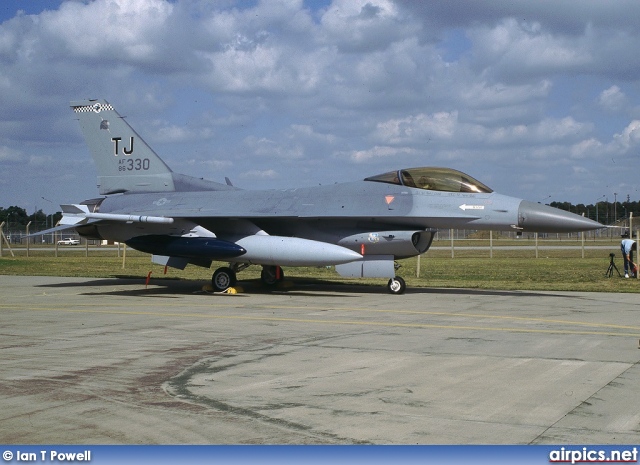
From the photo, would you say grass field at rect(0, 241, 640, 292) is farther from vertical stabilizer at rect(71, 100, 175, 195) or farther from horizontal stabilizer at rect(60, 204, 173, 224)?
horizontal stabilizer at rect(60, 204, 173, 224)

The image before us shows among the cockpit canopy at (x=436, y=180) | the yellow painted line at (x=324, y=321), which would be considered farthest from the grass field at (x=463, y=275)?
the yellow painted line at (x=324, y=321)

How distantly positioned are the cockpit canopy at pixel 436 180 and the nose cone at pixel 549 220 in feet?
3.44

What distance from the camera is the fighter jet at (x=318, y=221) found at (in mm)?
16672

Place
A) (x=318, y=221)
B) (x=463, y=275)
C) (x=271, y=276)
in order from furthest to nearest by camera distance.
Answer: (x=463, y=275), (x=271, y=276), (x=318, y=221)

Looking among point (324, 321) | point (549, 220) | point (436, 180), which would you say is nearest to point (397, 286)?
point (436, 180)

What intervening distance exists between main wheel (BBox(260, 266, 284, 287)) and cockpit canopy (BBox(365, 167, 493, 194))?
433 cm

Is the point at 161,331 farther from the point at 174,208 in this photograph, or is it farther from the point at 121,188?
the point at 121,188

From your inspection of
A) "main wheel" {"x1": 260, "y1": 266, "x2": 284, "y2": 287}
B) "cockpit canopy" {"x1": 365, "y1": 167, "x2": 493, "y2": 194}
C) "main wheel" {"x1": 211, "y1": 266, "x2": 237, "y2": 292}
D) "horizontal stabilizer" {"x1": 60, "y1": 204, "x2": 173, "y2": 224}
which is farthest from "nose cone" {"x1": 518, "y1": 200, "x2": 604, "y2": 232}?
"horizontal stabilizer" {"x1": 60, "y1": 204, "x2": 173, "y2": 224}

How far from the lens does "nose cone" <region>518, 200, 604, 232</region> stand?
52.6ft

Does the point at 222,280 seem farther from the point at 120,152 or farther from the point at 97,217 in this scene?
the point at 120,152

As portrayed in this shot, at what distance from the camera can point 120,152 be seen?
69.6 ft

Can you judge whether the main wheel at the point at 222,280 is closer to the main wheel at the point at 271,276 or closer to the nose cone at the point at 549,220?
the main wheel at the point at 271,276

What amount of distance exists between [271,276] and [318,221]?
3141mm

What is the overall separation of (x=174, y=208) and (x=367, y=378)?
41.7 feet
